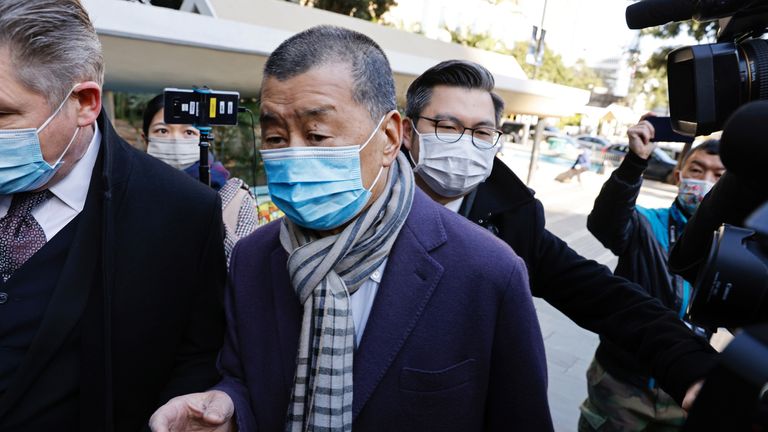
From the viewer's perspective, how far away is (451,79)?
2049 mm

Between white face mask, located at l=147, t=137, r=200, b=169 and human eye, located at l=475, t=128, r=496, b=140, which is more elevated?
human eye, located at l=475, t=128, r=496, b=140

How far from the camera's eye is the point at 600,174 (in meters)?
20.1

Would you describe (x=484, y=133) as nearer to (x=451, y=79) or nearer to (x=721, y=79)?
(x=451, y=79)

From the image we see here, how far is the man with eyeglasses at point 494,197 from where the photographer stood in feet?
5.47

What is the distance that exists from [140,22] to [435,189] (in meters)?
2.69

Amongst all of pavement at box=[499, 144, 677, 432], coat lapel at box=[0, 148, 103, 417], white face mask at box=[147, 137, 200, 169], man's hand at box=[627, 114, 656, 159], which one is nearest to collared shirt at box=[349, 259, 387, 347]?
coat lapel at box=[0, 148, 103, 417]

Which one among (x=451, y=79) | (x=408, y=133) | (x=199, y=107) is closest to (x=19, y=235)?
(x=199, y=107)

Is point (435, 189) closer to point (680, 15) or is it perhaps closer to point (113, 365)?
point (680, 15)

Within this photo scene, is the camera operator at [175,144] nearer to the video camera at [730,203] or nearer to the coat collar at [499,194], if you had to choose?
the coat collar at [499,194]

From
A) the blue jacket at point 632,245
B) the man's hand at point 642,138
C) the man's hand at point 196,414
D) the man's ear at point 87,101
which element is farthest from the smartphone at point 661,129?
the man's ear at point 87,101

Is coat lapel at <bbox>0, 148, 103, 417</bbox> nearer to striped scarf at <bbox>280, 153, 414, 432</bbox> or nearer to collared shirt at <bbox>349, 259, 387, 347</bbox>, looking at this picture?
striped scarf at <bbox>280, 153, 414, 432</bbox>

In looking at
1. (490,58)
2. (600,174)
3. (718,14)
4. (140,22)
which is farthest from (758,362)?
(600,174)

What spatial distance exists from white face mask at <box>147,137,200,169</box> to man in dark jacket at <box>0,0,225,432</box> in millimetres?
1766

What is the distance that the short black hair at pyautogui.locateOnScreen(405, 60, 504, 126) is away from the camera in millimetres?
2031
